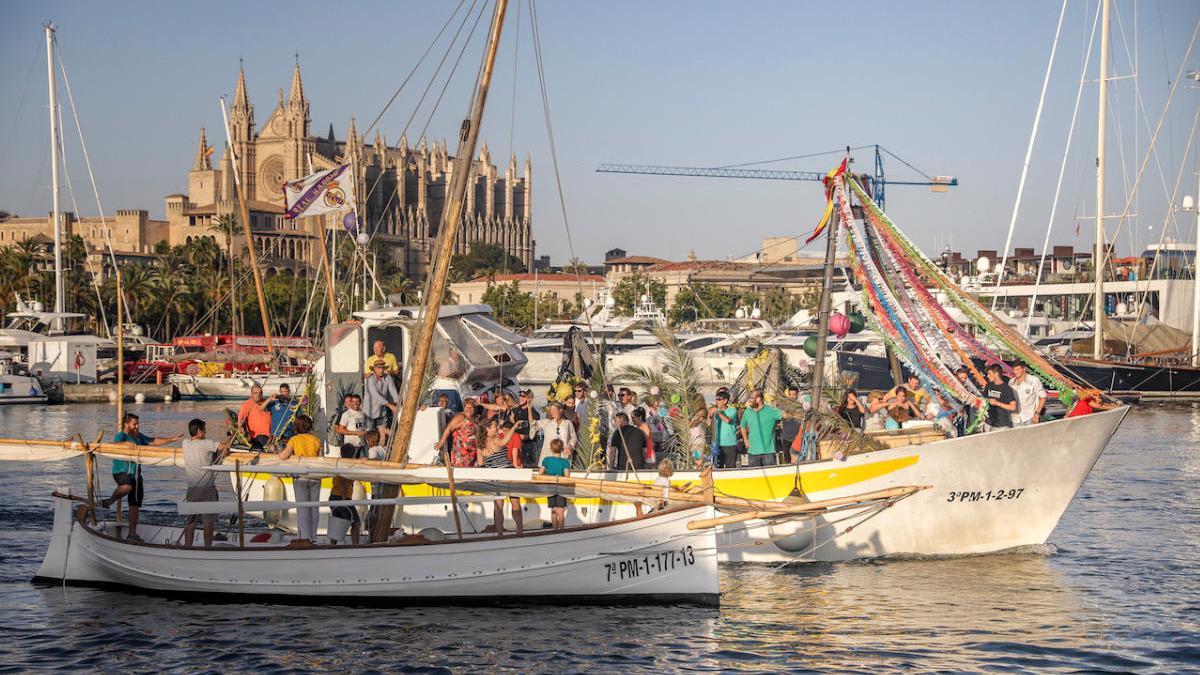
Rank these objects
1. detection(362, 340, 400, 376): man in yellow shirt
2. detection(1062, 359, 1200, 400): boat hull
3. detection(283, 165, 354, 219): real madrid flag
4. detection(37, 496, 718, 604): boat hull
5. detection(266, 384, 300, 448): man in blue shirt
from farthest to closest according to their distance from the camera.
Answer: detection(1062, 359, 1200, 400): boat hull < detection(283, 165, 354, 219): real madrid flag < detection(266, 384, 300, 448): man in blue shirt < detection(362, 340, 400, 376): man in yellow shirt < detection(37, 496, 718, 604): boat hull

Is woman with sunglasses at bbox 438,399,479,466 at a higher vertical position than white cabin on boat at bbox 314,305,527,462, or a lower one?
lower

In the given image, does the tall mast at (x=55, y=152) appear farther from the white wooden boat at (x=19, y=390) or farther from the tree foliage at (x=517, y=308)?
the tree foliage at (x=517, y=308)

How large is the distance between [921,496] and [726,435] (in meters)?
2.85

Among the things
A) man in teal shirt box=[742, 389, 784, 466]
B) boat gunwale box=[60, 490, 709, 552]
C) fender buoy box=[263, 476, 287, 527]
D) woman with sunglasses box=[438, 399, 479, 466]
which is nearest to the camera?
boat gunwale box=[60, 490, 709, 552]

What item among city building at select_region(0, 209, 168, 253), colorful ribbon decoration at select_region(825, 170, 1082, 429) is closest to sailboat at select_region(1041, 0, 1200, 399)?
colorful ribbon decoration at select_region(825, 170, 1082, 429)

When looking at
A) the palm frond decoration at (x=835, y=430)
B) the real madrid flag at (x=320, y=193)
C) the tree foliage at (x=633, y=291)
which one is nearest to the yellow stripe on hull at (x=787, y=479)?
the palm frond decoration at (x=835, y=430)

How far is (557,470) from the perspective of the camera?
1783cm

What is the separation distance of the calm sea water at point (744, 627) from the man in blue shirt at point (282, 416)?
3950mm

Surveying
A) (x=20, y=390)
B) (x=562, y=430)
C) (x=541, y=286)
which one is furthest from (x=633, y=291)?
(x=562, y=430)

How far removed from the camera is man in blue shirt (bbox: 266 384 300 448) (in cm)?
2114

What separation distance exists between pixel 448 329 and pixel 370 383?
3226 mm

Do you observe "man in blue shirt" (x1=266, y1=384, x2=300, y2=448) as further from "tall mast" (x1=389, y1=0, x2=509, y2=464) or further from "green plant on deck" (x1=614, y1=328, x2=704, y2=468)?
"green plant on deck" (x1=614, y1=328, x2=704, y2=468)

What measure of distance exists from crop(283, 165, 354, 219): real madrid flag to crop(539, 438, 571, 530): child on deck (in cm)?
961

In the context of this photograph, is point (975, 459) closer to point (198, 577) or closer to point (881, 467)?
point (881, 467)
